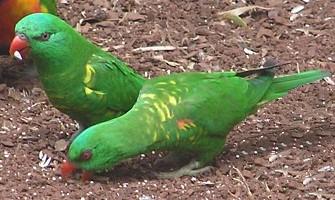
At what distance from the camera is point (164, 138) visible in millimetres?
4305

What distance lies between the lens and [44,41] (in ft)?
14.1

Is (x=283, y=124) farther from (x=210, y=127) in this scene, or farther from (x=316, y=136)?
(x=210, y=127)

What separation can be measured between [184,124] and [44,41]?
2.70 ft

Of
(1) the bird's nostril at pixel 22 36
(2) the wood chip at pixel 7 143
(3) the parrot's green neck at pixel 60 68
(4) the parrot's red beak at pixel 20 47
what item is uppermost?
(1) the bird's nostril at pixel 22 36

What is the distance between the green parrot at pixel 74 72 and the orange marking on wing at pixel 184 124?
0.44 metres

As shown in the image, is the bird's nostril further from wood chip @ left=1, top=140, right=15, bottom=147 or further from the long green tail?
the long green tail

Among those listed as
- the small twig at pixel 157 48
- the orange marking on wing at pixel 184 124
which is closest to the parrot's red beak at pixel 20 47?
the orange marking on wing at pixel 184 124

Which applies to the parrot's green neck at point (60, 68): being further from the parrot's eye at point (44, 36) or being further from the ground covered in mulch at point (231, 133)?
the ground covered in mulch at point (231, 133)

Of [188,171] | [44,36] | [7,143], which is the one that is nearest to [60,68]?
[44,36]

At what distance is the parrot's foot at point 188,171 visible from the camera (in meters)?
4.46

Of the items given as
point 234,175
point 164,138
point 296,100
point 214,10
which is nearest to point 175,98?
point 164,138

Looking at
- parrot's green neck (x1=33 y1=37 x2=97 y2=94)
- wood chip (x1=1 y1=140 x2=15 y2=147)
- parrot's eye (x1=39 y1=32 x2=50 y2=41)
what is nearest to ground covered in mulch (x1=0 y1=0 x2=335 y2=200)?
wood chip (x1=1 y1=140 x2=15 y2=147)

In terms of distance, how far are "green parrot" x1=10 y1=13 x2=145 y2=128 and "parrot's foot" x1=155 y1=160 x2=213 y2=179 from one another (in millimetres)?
444

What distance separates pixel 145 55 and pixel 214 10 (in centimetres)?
90
